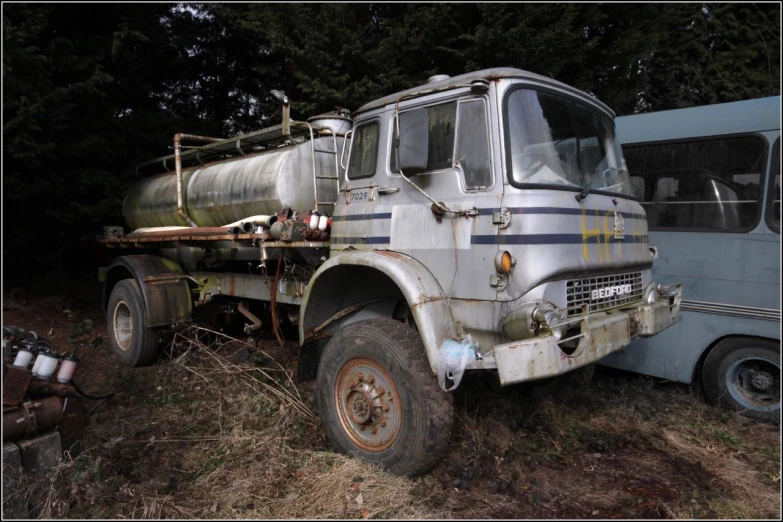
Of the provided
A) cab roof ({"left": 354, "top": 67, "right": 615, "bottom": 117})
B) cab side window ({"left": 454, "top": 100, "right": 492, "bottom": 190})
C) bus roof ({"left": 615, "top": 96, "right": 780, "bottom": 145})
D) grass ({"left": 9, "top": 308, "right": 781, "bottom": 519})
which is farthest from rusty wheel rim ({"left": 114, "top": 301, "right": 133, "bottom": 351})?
bus roof ({"left": 615, "top": 96, "right": 780, "bottom": 145})

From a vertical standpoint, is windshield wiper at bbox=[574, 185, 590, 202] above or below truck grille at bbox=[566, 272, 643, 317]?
above

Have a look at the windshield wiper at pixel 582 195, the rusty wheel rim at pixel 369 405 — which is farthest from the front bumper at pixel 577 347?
the windshield wiper at pixel 582 195

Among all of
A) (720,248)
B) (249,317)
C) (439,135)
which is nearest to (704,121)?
(720,248)

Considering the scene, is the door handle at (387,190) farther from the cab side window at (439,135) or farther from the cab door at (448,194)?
the cab side window at (439,135)

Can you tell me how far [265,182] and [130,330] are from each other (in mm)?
2817

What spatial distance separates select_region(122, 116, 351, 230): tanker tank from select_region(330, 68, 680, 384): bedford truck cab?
705 mm

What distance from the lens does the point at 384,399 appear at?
3.51 m

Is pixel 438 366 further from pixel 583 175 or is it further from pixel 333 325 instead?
pixel 583 175

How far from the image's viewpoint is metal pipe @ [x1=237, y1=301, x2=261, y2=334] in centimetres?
550

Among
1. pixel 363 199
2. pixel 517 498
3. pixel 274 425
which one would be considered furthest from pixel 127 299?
pixel 517 498

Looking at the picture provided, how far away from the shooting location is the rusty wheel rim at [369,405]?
3.47 m

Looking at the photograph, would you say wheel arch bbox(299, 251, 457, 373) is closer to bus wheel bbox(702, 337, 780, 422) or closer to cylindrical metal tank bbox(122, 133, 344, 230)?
cylindrical metal tank bbox(122, 133, 344, 230)

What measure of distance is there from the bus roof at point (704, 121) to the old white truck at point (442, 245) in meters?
1.44

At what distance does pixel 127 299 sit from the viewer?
5785 millimetres
